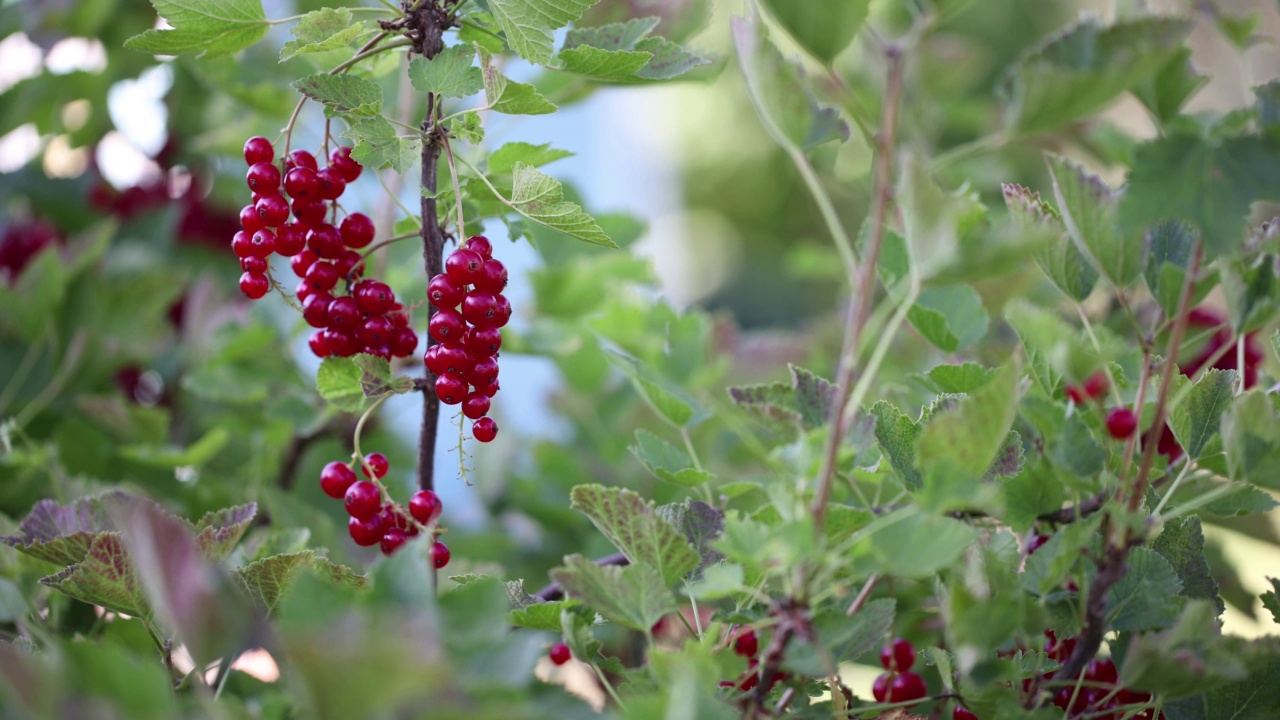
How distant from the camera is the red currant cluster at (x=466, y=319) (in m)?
0.35

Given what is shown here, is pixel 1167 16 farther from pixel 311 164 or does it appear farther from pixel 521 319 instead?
pixel 521 319

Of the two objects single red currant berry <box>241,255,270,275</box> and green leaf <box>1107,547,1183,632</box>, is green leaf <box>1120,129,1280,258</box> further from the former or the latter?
single red currant berry <box>241,255,270,275</box>

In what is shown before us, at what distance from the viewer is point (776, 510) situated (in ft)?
1.09

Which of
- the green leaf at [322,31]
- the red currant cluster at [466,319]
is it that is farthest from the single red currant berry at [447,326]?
the green leaf at [322,31]

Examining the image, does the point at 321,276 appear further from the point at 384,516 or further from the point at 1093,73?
the point at 1093,73

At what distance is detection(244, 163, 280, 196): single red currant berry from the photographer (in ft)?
1.25

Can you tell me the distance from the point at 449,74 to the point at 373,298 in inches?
3.7

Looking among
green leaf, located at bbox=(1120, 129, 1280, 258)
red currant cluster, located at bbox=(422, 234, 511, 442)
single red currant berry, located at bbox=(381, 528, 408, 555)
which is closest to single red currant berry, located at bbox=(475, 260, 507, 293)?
red currant cluster, located at bbox=(422, 234, 511, 442)

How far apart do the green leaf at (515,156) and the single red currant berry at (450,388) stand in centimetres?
11

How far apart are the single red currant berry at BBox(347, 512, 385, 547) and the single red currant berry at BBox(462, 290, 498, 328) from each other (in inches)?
3.5

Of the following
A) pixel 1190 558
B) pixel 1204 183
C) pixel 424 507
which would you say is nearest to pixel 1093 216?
pixel 1204 183

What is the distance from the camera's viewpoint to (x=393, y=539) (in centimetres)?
37

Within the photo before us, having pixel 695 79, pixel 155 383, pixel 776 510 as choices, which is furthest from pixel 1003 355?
pixel 155 383

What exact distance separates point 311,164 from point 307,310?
0.06 m
